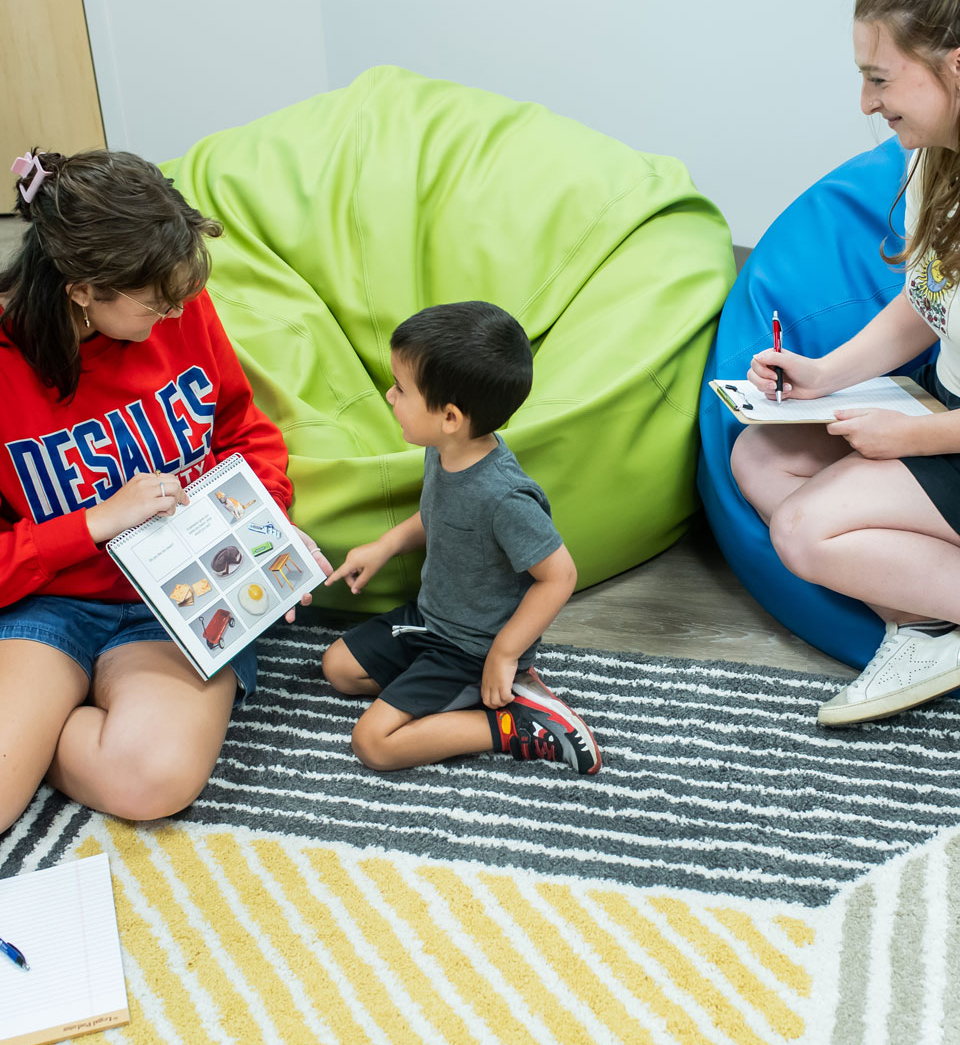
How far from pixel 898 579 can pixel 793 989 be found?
1.83 feet

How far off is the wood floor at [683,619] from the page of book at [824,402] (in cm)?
38

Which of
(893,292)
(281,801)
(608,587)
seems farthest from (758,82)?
(281,801)

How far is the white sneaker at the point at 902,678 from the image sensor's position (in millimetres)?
1387

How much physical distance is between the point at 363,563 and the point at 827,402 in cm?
72

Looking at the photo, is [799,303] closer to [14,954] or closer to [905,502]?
[905,502]

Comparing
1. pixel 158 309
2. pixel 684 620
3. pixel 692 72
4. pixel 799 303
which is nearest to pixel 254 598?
pixel 158 309

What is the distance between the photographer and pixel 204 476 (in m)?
1.37

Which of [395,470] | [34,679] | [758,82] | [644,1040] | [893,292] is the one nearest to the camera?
[644,1040]

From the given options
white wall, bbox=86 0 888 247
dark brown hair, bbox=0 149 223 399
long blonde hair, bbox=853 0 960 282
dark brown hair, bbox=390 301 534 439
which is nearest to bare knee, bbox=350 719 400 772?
dark brown hair, bbox=390 301 534 439

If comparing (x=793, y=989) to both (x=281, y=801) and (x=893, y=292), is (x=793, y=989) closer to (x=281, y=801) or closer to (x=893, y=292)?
(x=281, y=801)

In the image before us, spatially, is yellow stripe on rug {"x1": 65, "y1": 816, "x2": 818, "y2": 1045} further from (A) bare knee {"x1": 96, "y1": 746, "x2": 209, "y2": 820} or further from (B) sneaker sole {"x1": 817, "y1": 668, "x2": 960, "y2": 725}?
(B) sneaker sole {"x1": 817, "y1": 668, "x2": 960, "y2": 725}

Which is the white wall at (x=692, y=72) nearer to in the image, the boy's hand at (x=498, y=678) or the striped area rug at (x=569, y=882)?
the striped area rug at (x=569, y=882)

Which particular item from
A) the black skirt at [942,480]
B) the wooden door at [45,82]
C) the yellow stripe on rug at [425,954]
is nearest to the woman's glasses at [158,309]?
the yellow stripe on rug at [425,954]

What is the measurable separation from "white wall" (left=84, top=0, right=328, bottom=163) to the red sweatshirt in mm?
2295
